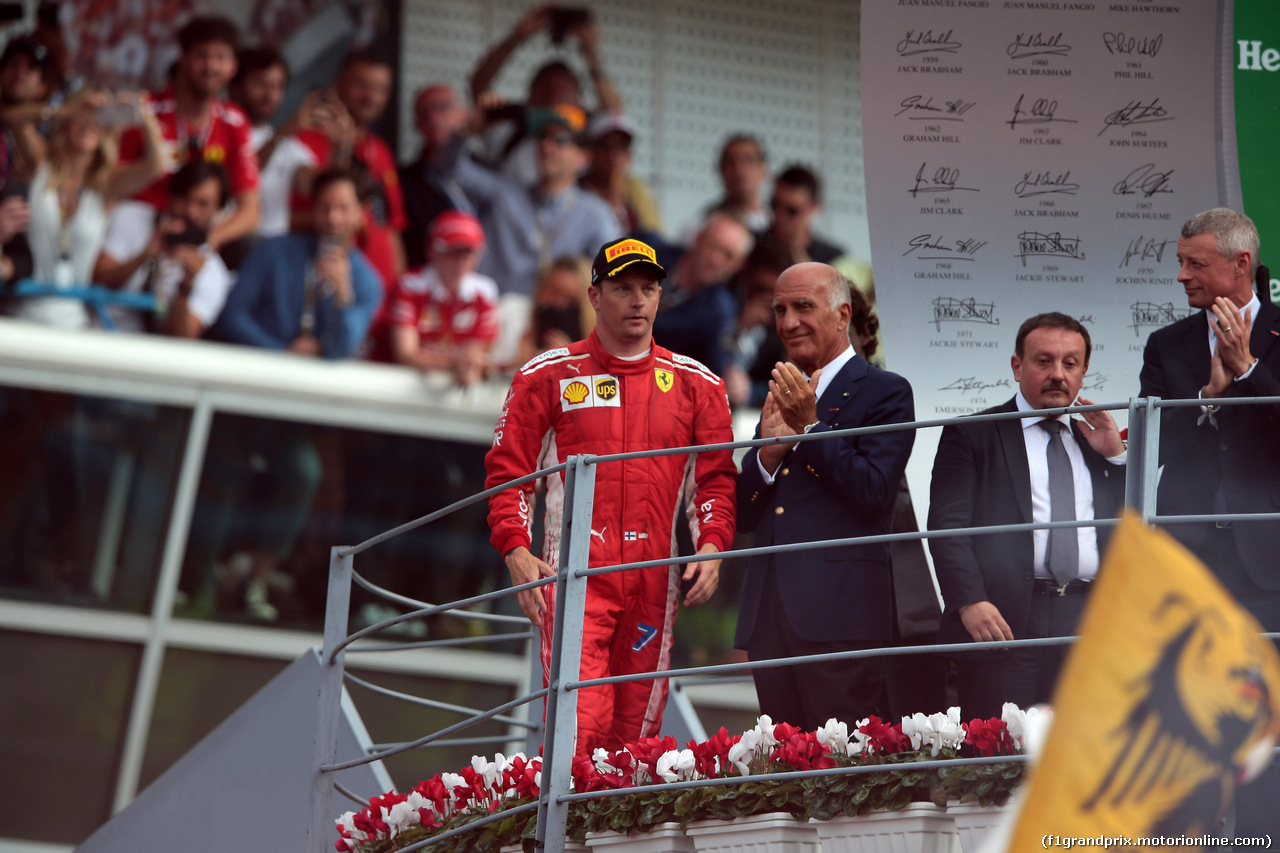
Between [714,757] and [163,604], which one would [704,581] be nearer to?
[714,757]

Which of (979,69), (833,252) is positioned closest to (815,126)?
(833,252)

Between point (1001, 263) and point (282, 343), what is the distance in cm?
474

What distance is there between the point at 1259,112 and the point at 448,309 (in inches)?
188

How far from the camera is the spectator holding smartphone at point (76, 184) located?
9.09 meters

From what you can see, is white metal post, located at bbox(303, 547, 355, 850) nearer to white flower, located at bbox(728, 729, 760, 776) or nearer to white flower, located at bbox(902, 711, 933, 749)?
white flower, located at bbox(728, 729, 760, 776)

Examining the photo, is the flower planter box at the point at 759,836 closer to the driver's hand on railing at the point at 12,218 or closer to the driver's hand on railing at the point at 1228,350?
the driver's hand on railing at the point at 1228,350

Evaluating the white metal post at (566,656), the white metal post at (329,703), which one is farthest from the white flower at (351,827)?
the white metal post at (566,656)

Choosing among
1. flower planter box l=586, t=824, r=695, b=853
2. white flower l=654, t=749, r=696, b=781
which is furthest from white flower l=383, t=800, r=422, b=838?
white flower l=654, t=749, r=696, b=781

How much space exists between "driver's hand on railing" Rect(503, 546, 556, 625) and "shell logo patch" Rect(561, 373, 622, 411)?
0.44 metres

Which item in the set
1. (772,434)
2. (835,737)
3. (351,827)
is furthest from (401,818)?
(772,434)

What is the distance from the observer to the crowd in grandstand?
30.0ft

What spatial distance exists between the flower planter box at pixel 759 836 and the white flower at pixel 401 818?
3.12ft

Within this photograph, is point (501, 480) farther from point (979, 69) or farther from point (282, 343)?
point (282, 343)

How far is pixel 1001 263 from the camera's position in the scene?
218 inches
